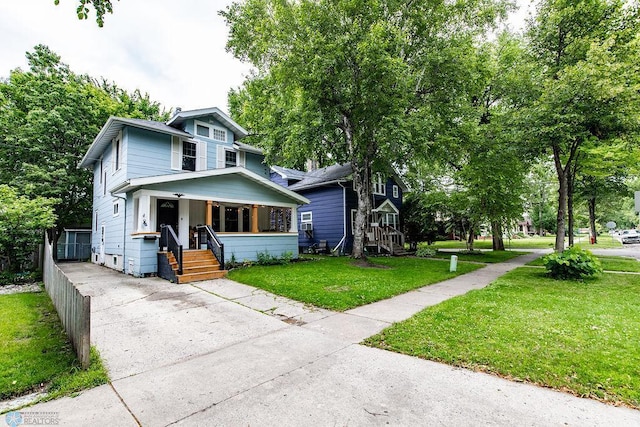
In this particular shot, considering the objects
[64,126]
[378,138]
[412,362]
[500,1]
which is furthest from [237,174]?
[500,1]

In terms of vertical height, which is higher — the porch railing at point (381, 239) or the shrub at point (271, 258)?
the porch railing at point (381, 239)

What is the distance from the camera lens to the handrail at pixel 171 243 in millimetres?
9225

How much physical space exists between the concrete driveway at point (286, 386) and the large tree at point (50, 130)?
15.7 meters

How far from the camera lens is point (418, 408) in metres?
2.72

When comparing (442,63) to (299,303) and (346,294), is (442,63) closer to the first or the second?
(346,294)

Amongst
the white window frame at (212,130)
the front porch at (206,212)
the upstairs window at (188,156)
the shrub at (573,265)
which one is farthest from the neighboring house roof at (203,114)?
the shrub at (573,265)

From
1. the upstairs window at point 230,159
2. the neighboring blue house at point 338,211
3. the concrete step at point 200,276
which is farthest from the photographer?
the neighboring blue house at point 338,211

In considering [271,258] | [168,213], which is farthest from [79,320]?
[168,213]

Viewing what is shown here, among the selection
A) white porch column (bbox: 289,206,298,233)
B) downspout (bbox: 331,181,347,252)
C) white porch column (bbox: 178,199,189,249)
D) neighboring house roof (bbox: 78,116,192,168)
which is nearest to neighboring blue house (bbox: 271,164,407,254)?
downspout (bbox: 331,181,347,252)

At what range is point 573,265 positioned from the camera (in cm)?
923

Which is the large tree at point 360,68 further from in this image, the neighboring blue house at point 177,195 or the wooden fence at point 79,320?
the wooden fence at point 79,320

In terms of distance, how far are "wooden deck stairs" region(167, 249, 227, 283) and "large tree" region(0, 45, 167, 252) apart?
33.5 feet

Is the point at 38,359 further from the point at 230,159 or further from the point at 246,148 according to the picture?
the point at 246,148

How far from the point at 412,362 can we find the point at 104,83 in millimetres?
27197
